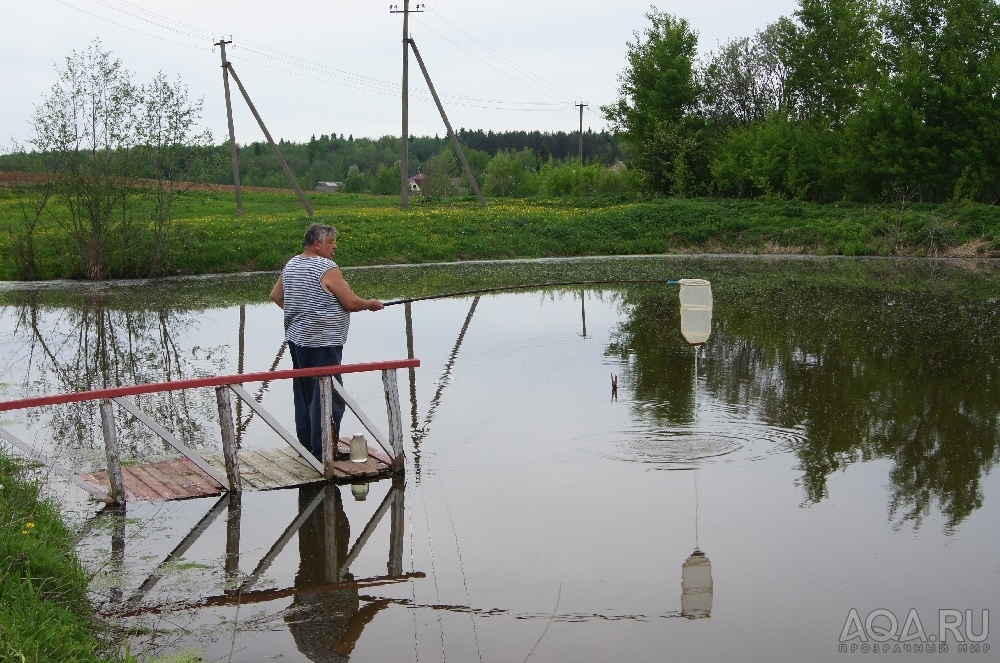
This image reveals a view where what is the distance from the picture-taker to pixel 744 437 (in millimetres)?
10023

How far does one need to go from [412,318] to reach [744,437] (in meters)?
11.6

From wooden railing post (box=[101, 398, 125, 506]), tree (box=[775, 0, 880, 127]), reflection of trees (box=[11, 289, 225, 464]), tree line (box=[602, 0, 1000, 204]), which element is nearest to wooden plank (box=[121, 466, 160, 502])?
wooden railing post (box=[101, 398, 125, 506])

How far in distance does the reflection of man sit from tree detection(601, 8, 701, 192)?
51.3 meters

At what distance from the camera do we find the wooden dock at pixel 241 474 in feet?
27.3

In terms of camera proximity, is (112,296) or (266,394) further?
(112,296)

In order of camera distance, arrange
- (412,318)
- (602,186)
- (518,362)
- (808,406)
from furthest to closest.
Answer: (602,186) < (412,318) < (518,362) < (808,406)

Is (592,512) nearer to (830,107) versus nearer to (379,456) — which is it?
(379,456)

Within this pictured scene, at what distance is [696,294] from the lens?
29.8 feet

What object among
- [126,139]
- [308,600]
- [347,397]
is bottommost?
[308,600]

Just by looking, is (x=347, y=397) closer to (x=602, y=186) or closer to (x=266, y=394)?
(x=266, y=394)

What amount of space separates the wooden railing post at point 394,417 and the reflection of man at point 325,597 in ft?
2.87

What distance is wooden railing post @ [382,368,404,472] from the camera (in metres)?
8.70

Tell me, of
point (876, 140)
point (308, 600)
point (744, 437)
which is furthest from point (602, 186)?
point (308, 600)

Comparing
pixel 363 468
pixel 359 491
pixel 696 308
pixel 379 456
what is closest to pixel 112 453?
pixel 359 491
